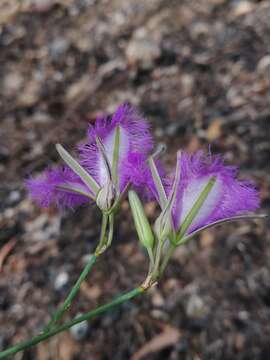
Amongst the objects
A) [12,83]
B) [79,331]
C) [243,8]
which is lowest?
[79,331]

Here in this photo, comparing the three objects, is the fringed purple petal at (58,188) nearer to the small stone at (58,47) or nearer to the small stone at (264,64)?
the small stone at (264,64)

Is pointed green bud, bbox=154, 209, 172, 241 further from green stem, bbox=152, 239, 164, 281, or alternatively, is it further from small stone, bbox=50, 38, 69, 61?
small stone, bbox=50, 38, 69, 61

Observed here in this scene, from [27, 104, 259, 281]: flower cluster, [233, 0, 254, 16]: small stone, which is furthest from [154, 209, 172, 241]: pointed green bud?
[233, 0, 254, 16]: small stone

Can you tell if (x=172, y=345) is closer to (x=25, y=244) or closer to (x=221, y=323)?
(x=221, y=323)

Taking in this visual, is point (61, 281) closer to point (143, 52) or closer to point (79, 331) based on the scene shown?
point (79, 331)

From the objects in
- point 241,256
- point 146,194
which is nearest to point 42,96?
point 241,256

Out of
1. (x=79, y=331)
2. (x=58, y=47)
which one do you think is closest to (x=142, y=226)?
(x=79, y=331)

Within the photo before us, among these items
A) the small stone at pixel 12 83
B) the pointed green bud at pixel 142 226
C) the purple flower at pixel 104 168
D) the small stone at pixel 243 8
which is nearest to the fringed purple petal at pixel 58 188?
the purple flower at pixel 104 168
